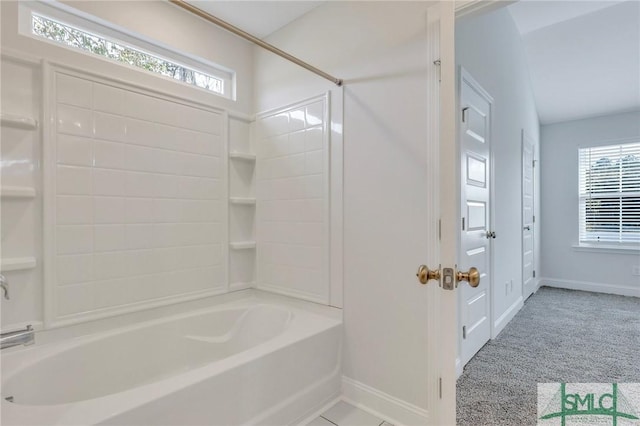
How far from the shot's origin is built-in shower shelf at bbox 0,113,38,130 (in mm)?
1529

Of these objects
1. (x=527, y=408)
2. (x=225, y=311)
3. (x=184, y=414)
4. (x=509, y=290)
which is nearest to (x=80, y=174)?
(x=225, y=311)

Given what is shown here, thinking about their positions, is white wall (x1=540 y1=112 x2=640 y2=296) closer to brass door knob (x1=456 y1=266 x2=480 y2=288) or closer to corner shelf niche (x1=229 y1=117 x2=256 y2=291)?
corner shelf niche (x1=229 y1=117 x2=256 y2=291)

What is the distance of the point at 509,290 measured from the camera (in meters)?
3.23

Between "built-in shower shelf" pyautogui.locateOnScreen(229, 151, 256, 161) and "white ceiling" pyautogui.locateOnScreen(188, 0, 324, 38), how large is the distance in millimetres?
1001

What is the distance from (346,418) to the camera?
181 centimetres

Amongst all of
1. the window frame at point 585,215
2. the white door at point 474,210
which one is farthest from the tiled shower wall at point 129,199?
the window frame at point 585,215

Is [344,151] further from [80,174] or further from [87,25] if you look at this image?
[87,25]

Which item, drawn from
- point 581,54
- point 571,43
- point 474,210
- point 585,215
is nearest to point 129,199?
point 474,210

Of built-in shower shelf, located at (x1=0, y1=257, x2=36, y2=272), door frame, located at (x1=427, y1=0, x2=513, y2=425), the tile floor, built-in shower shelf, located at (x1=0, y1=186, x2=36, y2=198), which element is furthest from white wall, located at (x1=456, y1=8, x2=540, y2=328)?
built-in shower shelf, located at (x1=0, y1=257, x2=36, y2=272)

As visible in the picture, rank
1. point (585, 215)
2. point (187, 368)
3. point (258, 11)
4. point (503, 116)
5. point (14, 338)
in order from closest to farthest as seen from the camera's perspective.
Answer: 1. point (14, 338)
2. point (187, 368)
3. point (258, 11)
4. point (503, 116)
5. point (585, 215)

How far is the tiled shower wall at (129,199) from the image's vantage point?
68.8 inches

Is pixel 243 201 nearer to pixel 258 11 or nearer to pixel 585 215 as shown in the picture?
pixel 258 11

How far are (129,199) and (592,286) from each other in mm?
5774

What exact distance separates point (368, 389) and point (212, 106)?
2.23 m
